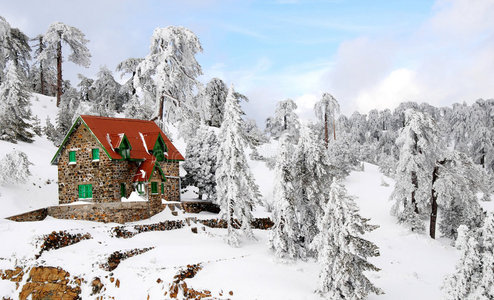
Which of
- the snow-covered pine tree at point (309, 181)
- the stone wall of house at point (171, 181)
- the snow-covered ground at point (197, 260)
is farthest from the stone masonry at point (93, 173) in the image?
the snow-covered pine tree at point (309, 181)

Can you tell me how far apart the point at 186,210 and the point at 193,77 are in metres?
13.7

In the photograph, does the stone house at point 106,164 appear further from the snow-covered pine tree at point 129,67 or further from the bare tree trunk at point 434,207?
the bare tree trunk at point 434,207

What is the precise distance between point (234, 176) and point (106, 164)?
903cm

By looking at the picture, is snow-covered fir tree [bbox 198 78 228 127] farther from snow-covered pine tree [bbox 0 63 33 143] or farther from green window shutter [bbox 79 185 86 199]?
green window shutter [bbox 79 185 86 199]

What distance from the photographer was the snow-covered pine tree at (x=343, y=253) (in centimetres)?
1506

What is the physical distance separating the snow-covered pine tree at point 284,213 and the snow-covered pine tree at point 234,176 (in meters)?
2.74

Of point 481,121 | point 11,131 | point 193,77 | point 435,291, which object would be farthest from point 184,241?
point 481,121

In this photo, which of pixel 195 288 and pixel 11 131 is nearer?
pixel 195 288

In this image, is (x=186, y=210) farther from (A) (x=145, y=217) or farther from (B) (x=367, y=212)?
(B) (x=367, y=212)

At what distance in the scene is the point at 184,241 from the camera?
2256cm

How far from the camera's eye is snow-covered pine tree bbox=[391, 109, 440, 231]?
27.8 metres

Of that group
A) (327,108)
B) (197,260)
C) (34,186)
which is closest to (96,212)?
(34,186)

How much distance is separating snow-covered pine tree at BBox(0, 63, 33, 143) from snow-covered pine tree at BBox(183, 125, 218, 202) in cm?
1580

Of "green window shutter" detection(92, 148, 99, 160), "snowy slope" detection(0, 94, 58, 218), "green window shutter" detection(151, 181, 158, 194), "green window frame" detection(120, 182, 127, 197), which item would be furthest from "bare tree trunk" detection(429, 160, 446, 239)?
"snowy slope" detection(0, 94, 58, 218)
